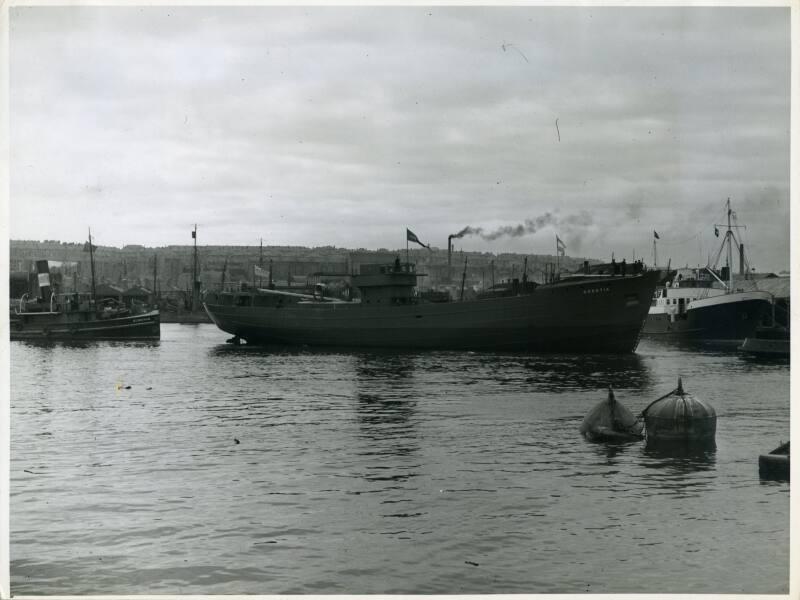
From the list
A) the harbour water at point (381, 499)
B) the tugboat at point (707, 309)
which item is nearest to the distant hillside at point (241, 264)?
the tugboat at point (707, 309)

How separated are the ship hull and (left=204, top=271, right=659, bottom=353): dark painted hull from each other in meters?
13.8

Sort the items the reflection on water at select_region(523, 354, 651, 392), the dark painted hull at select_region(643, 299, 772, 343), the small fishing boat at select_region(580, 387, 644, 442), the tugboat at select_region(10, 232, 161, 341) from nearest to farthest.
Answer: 1. the small fishing boat at select_region(580, 387, 644, 442)
2. the reflection on water at select_region(523, 354, 651, 392)
3. the dark painted hull at select_region(643, 299, 772, 343)
4. the tugboat at select_region(10, 232, 161, 341)

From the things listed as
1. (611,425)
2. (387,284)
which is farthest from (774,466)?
(387,284)

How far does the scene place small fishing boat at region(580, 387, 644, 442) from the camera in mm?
20730

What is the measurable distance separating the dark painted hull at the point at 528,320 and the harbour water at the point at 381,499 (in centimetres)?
2366

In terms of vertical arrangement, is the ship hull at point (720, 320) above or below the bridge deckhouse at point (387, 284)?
below

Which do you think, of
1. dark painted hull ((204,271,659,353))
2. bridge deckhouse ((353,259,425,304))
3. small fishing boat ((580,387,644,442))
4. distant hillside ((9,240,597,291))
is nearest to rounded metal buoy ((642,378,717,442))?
small fishing boat ((580,387,644,442))

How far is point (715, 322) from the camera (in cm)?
7044

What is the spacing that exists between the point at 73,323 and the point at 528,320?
1512 inches

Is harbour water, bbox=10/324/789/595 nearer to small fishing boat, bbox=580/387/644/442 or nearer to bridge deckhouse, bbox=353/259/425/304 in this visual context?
small fishing boat, bbox=580/387/644/442

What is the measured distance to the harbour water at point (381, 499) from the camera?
38.2ft

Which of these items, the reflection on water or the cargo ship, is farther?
the cargo ship

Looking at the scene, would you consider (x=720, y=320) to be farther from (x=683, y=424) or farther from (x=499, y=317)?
(x=683, y=424)

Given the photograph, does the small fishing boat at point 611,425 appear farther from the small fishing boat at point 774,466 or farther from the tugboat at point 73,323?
the tugboat at point 73,323
